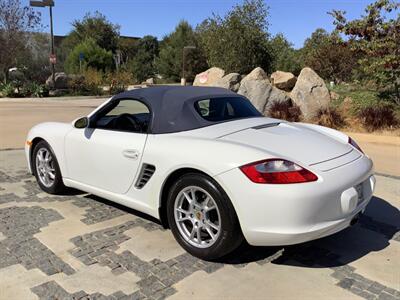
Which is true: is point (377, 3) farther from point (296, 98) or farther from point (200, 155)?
point (200, 155)

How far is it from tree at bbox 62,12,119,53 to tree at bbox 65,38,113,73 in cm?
1520

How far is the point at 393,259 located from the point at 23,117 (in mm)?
12915

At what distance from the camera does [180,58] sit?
4878 centimetres

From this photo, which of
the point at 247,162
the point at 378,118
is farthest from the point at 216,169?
the point at 378,118

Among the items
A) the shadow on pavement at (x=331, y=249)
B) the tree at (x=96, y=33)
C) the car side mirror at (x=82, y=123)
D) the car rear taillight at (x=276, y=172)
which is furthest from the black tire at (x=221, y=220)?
the tree at (x=96, y=33)

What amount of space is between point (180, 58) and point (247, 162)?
4701 cm

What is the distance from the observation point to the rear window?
3965mm

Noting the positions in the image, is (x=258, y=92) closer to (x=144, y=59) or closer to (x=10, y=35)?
(x=10, y=35)

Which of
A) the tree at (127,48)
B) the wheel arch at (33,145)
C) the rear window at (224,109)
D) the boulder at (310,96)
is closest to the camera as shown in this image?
the rear window at (224,109)

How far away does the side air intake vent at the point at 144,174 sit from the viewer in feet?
12.0

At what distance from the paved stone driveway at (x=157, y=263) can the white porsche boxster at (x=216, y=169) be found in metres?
0.26

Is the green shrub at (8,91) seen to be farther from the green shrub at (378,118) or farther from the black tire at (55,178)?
the black tire at (55,178)

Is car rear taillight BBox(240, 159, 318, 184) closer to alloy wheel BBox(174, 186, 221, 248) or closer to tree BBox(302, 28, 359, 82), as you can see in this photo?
alloy wheel BBox(174, 186, 221, 248)

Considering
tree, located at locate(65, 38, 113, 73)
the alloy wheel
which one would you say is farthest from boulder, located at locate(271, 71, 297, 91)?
tree, located at locate(65, 38, 113, 73)
